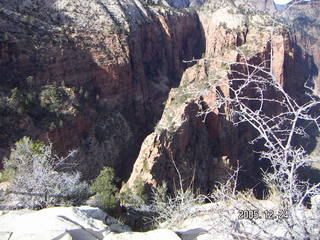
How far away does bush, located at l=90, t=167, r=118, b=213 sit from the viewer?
900cm

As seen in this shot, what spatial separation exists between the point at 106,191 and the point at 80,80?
1619 cm

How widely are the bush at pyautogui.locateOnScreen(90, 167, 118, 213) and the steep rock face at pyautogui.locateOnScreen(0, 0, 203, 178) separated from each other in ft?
25.9

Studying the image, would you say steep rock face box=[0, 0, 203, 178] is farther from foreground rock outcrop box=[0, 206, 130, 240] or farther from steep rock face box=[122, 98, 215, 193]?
foreground rock outcrop box=[0, 206, 130, 240]

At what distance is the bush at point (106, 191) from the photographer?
9.00 meters

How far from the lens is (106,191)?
1069 cm

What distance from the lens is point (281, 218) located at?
115 inches

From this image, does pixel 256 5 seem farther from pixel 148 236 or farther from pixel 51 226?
pixel 51 226

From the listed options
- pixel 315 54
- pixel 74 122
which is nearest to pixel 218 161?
pixel 74 122

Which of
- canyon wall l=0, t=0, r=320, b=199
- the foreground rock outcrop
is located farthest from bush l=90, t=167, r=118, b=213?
the foreground rock outcrop

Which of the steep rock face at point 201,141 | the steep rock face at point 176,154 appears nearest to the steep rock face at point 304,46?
the steep rock face at point 201,141

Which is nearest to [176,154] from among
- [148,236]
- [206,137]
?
[206,137]

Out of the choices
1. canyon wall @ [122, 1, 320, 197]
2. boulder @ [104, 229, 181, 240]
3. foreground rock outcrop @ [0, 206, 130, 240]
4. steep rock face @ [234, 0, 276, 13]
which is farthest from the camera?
canyon wall @ [122, 1, 320, 197]

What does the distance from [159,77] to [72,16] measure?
47.9ft

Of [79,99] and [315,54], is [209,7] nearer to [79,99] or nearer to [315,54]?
[79,99]
